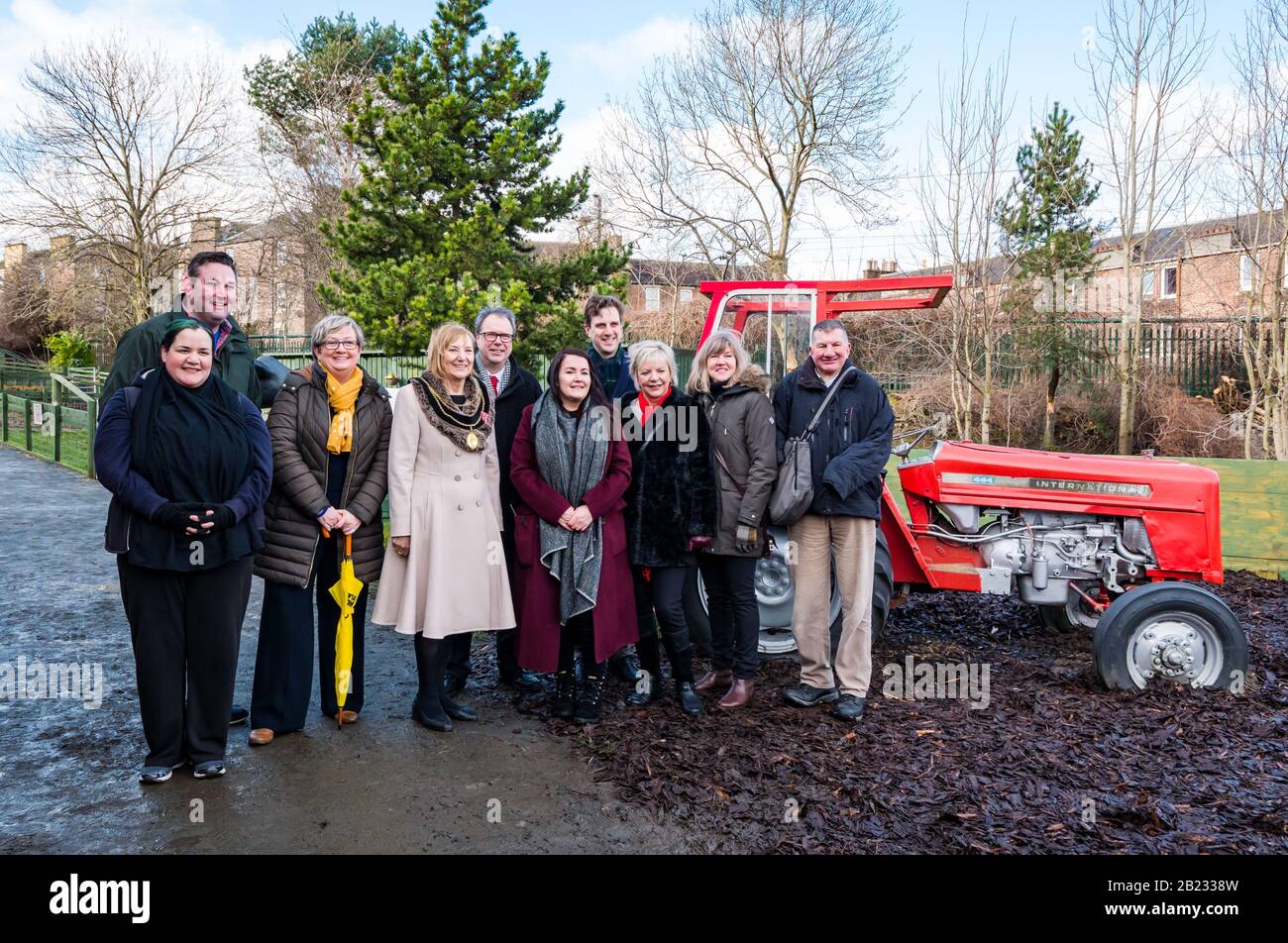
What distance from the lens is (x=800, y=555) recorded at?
5051mm

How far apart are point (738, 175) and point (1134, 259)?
11.1 m

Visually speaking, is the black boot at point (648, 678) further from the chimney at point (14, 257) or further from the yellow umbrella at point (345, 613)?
the chimney at point (14, 257)

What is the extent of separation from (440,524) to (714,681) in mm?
1720

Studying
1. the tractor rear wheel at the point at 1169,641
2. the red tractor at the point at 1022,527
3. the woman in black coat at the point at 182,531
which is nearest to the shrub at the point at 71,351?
the woman in black coat at the point at 182,531

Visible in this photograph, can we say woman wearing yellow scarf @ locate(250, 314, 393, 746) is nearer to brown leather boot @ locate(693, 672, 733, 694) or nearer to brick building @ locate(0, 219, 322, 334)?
brown leather boot @ locate(693, 672, 733, 694)

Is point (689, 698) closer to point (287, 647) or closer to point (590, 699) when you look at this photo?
point (590, 699)

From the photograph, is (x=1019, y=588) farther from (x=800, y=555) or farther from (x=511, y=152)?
(x=511, y=152)

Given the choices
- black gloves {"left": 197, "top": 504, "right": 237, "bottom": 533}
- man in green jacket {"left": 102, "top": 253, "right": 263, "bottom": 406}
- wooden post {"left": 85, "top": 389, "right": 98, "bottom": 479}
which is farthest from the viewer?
wooden post {"left": 85, "top": 389, "right": 98, "bottom": 479}

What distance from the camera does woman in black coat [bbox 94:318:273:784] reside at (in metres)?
3.91

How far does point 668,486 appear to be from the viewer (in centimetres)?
488

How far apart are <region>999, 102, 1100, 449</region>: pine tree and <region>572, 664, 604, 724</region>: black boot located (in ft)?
36.2

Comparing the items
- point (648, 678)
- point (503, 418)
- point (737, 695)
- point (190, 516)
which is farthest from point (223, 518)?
point (737, 695)

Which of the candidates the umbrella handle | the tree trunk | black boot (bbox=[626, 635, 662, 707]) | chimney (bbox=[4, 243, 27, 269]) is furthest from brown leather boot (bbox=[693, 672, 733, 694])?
chimney (bbox=[4, 243, 27, 269])
